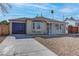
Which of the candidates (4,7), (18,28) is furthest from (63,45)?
(4,7)

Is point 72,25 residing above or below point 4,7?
below

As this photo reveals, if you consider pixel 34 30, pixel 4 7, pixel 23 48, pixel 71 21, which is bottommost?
pixel 23 48

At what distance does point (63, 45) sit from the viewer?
7941 millimetres

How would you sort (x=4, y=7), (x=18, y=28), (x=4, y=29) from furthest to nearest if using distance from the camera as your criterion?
(x=18, y=28) → (x=4, y=29) → (x=4, y=7)

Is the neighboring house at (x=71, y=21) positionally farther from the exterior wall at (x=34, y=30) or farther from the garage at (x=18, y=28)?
the garage at (x=18, y=28)

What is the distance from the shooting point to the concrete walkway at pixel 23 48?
25.8 feet

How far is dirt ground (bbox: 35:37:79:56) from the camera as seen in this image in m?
7.87

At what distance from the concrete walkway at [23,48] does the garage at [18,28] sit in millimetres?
188

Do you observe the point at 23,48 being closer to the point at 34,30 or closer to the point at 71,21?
the point at 34,30

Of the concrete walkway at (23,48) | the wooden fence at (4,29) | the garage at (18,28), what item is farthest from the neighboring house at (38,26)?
the concrete walkway at (23,48)

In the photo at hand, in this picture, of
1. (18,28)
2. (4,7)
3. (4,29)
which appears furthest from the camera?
(18,28)

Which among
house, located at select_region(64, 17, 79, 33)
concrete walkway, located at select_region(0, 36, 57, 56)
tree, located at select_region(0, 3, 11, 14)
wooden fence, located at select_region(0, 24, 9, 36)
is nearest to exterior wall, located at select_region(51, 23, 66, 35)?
house, located at select_region(64, 17, 79, 33)

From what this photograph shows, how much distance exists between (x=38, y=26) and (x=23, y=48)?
720mm

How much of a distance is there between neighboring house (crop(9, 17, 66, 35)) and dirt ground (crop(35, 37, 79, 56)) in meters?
0.20
